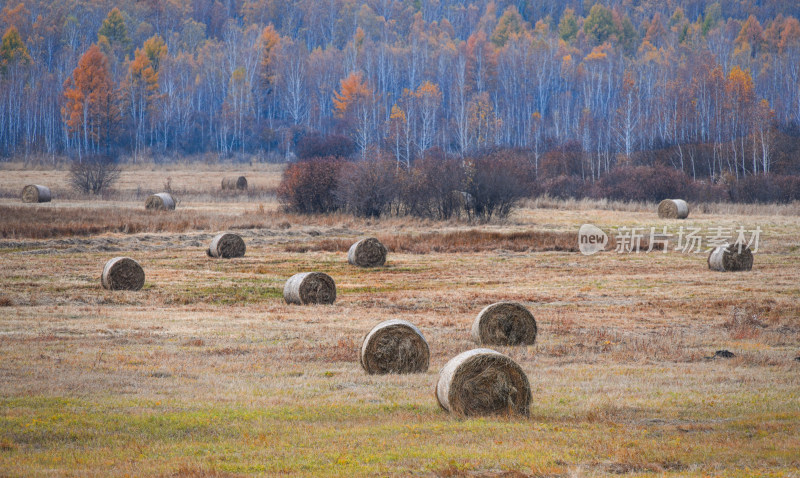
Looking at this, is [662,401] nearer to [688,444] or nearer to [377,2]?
[688,444]

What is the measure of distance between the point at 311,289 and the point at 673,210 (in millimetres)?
34489

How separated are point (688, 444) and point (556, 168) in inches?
2979

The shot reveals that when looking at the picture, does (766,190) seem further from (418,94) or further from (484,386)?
(484,386)

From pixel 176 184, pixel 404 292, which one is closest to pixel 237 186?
pixel 176 184

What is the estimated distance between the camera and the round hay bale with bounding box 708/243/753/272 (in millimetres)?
29344

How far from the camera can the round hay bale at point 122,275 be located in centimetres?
2356

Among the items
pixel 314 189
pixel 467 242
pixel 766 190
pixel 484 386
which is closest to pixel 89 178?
pixel 314 189

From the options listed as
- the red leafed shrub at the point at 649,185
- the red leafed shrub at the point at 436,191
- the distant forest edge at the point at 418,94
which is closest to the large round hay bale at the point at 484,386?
the red leafed shrub at the point at 436,191

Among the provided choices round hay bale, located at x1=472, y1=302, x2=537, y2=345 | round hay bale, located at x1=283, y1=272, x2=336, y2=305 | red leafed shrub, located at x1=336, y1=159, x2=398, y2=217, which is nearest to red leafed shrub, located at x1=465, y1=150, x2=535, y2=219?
red leafed shrub, located at x1=336, y1=159, x2=398, y2=217

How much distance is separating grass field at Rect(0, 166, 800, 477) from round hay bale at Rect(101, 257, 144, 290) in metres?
0.49

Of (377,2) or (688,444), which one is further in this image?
(377,2)

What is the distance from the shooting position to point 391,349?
13.9m

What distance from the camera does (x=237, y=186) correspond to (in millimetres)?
70500

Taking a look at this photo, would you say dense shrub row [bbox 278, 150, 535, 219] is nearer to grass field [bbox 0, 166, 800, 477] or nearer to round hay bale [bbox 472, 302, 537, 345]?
grass field [bbox 0, 166, 800, 477]
